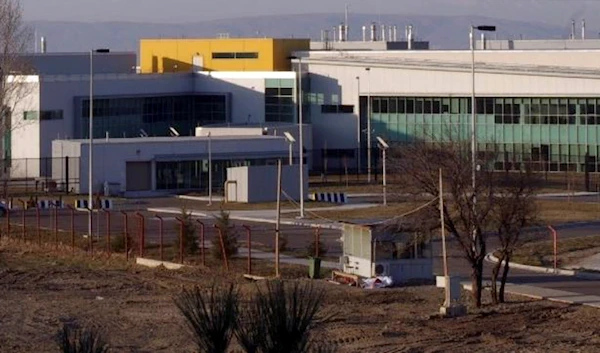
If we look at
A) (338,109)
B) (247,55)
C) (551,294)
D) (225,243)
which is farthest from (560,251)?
(247,55)

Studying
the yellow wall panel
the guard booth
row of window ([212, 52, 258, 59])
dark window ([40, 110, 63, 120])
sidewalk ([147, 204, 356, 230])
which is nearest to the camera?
the guard booth

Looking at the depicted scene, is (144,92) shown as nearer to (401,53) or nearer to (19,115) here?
(19,115)

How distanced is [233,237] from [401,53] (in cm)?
4698

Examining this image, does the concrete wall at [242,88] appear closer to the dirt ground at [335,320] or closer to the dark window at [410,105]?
the dark window at [410,105]

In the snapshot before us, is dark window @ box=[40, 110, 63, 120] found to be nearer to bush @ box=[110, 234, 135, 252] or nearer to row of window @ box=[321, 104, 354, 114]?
row of window @ box=[321, 104, 354, 114]

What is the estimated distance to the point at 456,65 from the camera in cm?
8356

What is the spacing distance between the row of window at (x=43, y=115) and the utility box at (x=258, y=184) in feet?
57.0

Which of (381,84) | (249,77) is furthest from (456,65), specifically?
(249,77)

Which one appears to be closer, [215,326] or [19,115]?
[215,326]

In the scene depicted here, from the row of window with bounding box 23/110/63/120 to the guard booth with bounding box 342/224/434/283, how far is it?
156ft

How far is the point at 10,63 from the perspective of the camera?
7394cm

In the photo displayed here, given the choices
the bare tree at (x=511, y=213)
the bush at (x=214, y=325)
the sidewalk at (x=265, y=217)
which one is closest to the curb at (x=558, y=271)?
the bare tree at (x=511, y=213)

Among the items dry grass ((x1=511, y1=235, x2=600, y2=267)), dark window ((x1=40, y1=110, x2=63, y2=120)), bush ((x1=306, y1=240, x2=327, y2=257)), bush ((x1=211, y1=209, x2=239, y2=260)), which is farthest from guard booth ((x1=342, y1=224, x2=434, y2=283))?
dark window ((x1=40, y1=110, x2=63, y2=120))

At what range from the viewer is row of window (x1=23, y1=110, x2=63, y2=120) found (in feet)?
266
